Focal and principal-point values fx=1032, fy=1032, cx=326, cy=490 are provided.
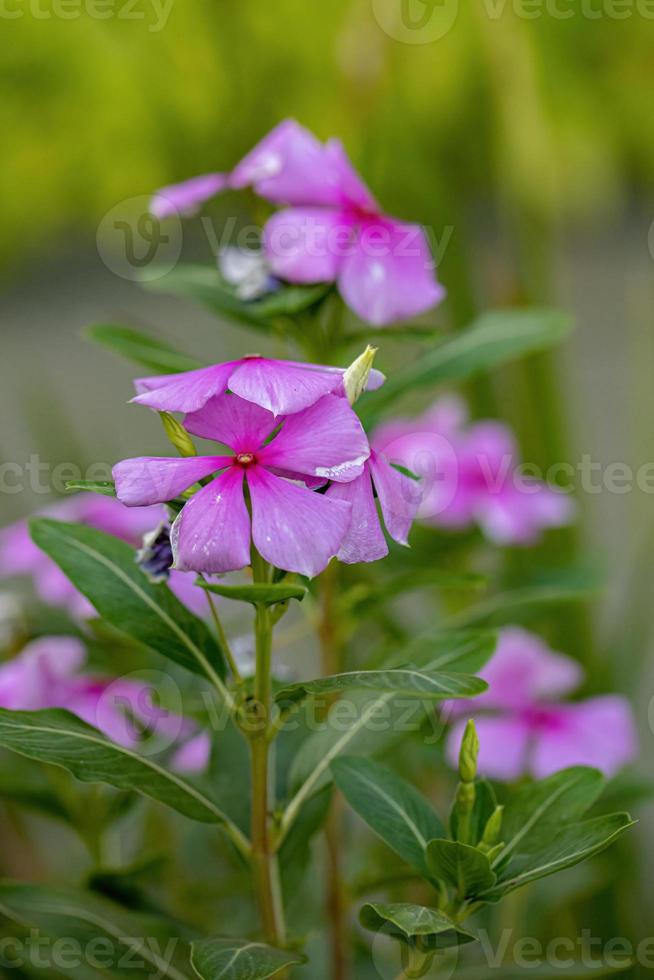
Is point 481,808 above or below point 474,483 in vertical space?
below

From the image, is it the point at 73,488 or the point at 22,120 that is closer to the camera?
the point at 73,488

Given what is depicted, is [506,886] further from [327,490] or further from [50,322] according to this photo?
[50,322]

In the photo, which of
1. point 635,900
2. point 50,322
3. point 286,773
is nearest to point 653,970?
point 635,900

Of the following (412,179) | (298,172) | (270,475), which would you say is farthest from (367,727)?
(412,179)

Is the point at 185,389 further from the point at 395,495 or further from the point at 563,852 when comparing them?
the point at 563,852

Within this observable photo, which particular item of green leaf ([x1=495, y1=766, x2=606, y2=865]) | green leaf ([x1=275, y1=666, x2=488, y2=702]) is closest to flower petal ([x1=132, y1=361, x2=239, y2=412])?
green leaf ([x1=275, y1=666, x2=488, y2=702])

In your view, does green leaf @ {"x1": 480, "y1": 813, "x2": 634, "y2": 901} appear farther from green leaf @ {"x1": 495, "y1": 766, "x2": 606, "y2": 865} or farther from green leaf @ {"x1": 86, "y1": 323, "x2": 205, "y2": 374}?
green leaf @ {"x1": 86, "y1": 323, "x2": 205, "y2": 374}

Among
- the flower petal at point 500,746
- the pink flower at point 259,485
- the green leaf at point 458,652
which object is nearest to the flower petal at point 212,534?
the pink flower at point 259,485
